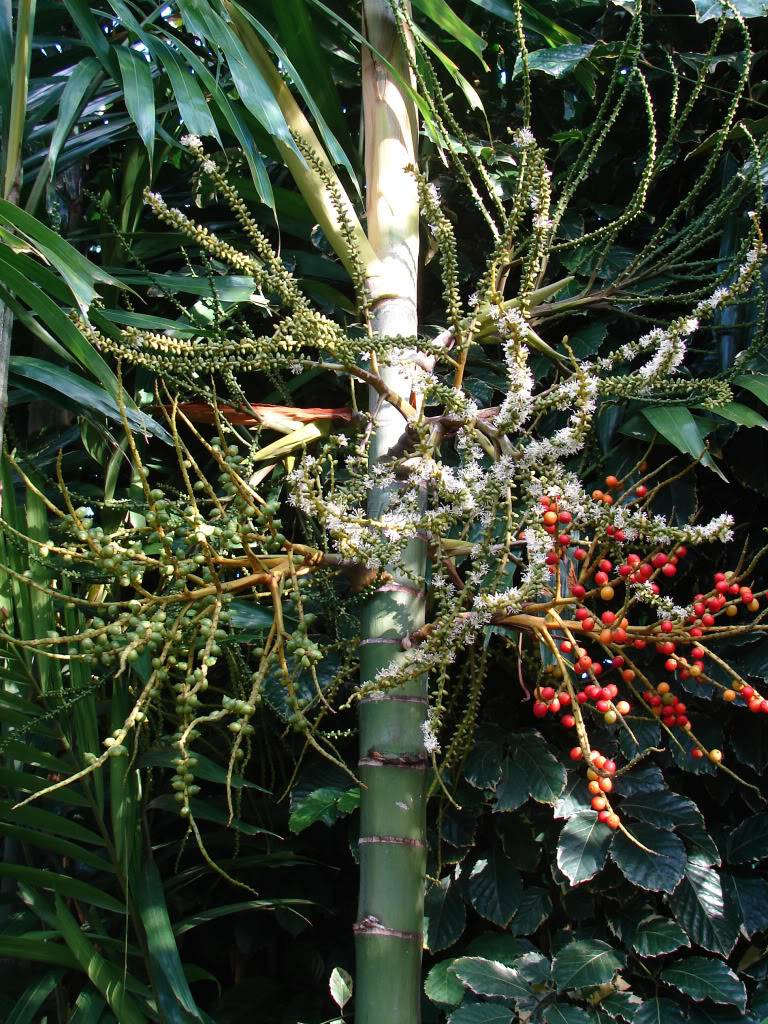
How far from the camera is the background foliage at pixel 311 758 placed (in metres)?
1.30

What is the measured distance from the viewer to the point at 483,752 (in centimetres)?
149

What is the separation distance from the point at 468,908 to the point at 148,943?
0.54m

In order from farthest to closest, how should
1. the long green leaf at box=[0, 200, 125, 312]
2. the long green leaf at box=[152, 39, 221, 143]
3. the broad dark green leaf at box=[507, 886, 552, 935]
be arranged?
the broad dark green leaf at box=[507, 886, 552, 935] < the long green leaf at box=[152, 39, 221, 143] < the long green leaf at box=[0, 200, 125, 312]

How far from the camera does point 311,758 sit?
1.63 meters

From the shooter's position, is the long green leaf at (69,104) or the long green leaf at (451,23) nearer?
the long green leaf at (69,104)

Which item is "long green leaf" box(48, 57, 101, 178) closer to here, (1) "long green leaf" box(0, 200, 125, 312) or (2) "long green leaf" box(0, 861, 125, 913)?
(1) "long green leaf" box(0, 200, 125, 312)

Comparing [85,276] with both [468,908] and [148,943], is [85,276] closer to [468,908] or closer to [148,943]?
[148,943]

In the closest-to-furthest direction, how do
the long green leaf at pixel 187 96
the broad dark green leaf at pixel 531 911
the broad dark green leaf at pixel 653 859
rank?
1. the long green leaf at pixel 187 96
2. the broad dark green leaf at pixel 653 859
3. the broad dark green leaf at pixel 531 911

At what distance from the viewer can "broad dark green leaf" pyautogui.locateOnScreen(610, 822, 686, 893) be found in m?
1.33

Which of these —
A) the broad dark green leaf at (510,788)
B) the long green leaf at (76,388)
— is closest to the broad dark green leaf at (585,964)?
the broad dark green leaf at (510,788)

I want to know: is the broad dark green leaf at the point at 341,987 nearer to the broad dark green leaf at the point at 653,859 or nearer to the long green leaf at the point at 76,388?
the broad dark green leaf at the point at 653,859

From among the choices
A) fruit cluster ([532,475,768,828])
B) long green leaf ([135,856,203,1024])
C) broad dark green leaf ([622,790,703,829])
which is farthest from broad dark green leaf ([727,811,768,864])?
long green leaf ([135,856,203,1024])

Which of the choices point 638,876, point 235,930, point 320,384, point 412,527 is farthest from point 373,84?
point 235,930

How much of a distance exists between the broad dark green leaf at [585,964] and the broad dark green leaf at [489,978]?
6 cm
